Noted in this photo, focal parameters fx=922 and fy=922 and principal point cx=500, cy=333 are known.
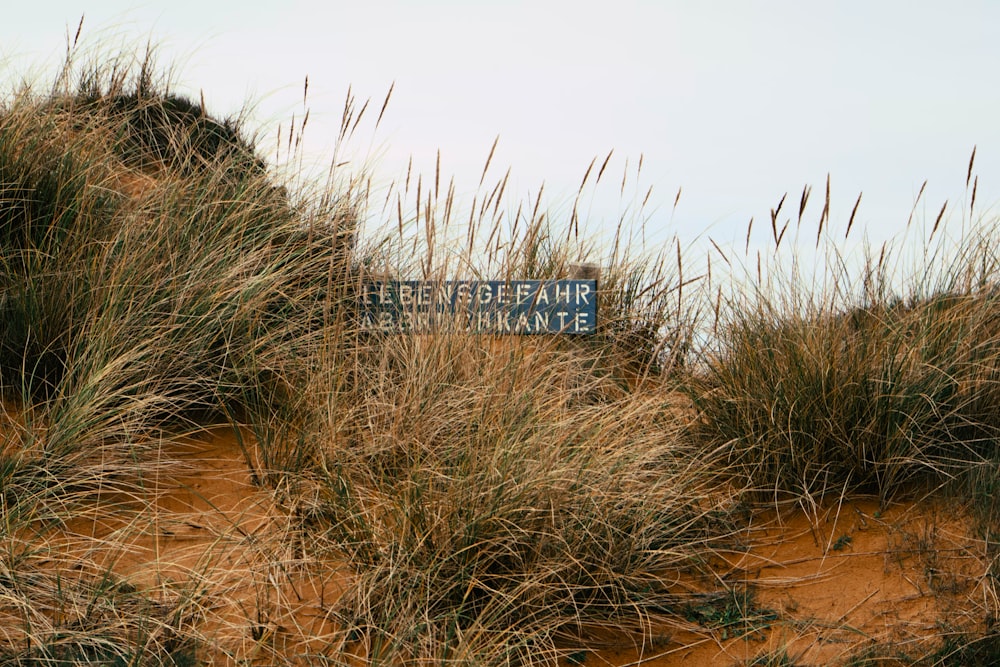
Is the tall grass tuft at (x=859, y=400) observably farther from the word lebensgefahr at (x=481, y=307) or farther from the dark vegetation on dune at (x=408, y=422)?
the word lebensgefahr at (x=481, y=307)

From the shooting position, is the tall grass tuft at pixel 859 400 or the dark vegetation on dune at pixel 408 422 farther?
the tall grass tuft at pixel 859 400

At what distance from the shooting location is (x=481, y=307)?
5375mm

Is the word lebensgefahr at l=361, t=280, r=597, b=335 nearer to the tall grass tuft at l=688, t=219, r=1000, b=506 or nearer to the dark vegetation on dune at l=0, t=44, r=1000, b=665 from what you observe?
the dark vegetation on dune at l=0, t=44, r=1000, b=665

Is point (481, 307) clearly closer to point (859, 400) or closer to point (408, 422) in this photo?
point (408, 422)

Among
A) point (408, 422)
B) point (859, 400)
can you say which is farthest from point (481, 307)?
point (859, 400)

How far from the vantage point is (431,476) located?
350 cm

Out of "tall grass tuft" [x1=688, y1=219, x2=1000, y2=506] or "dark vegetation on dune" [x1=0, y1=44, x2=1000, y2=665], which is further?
Answer: "tall grass tuft" [x1=688, y1=219, x2=1000, y2=506]

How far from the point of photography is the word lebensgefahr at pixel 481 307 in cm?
484

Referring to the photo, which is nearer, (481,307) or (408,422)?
(408,422)

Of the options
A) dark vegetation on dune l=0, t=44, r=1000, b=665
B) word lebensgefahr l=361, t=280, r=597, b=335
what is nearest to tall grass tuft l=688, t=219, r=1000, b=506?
dark vegetation on dune l=0, t=44, r=1000, b=665

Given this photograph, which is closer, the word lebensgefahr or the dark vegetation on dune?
the dark vegetation on dune

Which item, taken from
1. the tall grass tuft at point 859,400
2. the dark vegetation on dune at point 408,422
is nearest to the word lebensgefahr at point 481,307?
the dark vegetation on dune at point 408,422

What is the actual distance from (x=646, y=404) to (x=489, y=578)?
4.72 ft

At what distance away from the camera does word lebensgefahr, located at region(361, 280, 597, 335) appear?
15.9 feet
